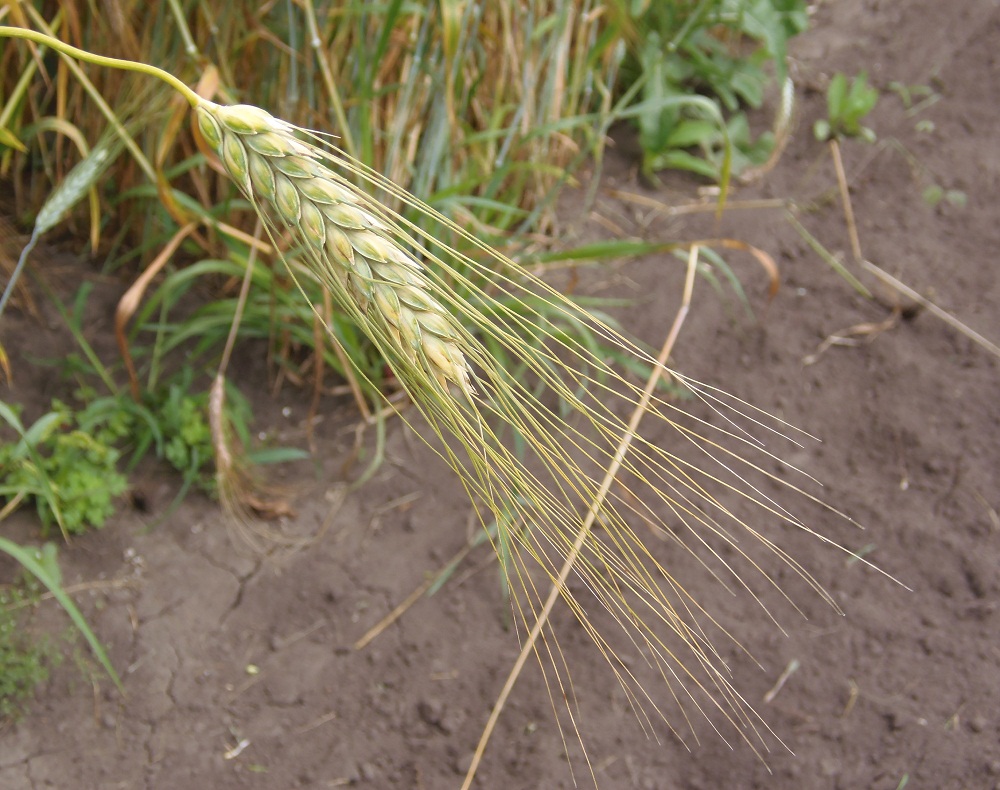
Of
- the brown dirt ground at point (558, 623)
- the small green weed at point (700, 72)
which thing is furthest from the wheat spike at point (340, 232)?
the small green weed at point (700, 72)

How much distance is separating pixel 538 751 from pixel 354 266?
39.3 inches

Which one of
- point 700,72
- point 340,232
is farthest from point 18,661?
point 700,72

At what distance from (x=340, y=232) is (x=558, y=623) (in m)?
1.04

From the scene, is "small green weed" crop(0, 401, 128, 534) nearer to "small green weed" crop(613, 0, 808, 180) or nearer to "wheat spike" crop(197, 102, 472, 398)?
"wheat spike" crop(197, 102, 472, 398)

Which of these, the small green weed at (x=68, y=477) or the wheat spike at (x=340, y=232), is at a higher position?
the wheat spike at (x=340, y=232)

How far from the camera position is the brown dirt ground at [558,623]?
1.45 meters

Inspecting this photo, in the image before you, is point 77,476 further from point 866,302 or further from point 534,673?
point 866,302

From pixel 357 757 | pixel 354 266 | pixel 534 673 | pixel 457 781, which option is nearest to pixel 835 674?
pixel 534 673

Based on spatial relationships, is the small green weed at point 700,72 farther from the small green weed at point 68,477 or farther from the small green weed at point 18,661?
the small green weed at point 18,661

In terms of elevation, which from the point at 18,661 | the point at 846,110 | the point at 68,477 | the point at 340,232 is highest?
the point at 340,232

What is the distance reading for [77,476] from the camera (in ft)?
5.40

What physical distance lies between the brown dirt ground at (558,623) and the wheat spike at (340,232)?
0.90m

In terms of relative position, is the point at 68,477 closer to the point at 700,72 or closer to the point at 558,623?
the point at 558,623

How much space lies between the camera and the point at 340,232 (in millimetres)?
842
